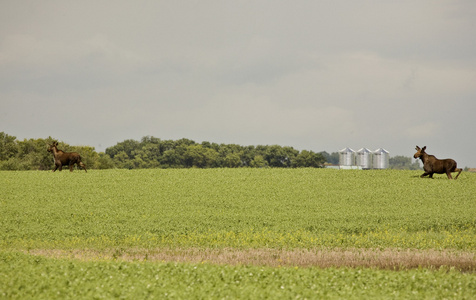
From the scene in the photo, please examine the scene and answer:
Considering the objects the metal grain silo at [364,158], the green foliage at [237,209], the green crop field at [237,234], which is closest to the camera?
the green crop field at [237,234]

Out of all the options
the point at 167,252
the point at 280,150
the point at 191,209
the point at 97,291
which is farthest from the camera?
the point at 280,150

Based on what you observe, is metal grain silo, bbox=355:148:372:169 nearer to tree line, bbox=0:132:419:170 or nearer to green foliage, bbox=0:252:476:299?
tree line, bbox=0:132:419:170

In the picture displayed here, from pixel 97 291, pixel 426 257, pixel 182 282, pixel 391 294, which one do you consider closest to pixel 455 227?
pixel 426 257

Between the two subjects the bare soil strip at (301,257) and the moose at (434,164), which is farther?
the moose at (434,164)

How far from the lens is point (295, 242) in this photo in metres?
23.8

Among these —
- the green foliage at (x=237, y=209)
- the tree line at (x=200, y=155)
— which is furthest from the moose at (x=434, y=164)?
the tree line at (x=200, y=155)

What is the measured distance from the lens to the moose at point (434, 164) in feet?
159

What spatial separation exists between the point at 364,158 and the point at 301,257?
2555 inches

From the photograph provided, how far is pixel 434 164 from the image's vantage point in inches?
1919

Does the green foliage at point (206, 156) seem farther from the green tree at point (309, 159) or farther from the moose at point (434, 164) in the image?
the moose at point (434, 164)

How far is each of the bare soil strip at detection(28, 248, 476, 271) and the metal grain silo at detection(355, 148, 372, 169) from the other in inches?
2423

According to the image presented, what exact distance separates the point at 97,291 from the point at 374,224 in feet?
64.7

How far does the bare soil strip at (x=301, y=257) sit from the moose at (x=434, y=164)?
1146 inches

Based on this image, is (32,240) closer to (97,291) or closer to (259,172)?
(97,291)
